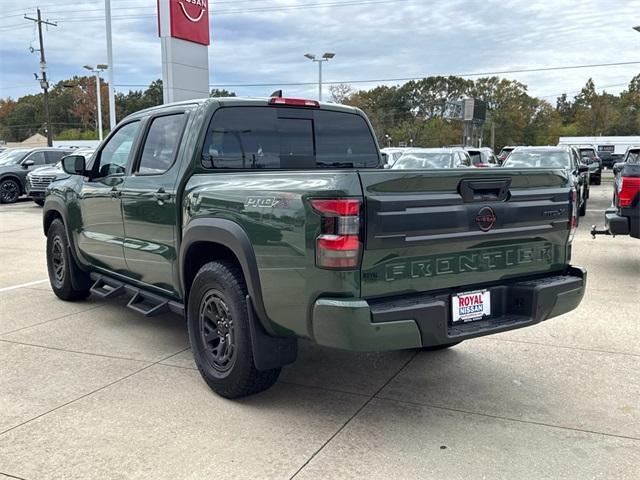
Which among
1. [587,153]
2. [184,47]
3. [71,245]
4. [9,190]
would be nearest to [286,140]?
[71,245]

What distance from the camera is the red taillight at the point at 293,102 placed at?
15.8 feet

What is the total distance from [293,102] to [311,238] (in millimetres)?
1995

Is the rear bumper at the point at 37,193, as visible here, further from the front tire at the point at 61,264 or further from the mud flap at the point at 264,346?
the mud flap at the point at 264,346

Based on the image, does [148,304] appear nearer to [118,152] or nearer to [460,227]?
[118,152]

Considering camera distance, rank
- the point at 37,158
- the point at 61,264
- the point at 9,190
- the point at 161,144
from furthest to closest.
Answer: the point at 37,158, the point at 9,190, the point at 61,264, the point at 161,144

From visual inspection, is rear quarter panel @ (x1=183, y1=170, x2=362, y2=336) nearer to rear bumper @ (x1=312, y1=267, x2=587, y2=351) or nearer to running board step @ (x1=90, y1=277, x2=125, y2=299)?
rear bumper @ (x1=312, y1=267, x2=587, y2=351)

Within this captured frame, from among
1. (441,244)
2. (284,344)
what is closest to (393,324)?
(441,244)

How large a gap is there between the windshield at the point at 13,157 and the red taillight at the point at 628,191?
18643 millimetres

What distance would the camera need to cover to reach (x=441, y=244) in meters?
3.37

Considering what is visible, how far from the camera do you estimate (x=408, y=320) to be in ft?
10.5

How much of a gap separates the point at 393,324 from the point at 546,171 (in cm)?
158

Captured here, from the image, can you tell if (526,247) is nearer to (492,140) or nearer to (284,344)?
(284,344)

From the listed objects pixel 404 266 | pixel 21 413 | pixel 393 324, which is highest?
pixel 404 266

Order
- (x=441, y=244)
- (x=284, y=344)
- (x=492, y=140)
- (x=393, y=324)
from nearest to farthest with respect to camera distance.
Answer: (x=393, y=324) < (x=441, y=244) < (x=284, y=344) < (x=492, y=140)
